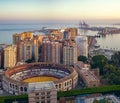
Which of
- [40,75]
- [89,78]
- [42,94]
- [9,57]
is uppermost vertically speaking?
[42,94]

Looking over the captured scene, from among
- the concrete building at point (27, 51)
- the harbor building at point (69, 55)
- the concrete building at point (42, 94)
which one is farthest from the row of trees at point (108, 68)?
the concrete building at point (42, 94)

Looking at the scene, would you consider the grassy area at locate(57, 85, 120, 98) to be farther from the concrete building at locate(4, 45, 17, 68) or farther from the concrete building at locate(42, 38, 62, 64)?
the concrete building at locate(4, 45, 17, 68)

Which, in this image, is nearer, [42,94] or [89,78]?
[42,94]

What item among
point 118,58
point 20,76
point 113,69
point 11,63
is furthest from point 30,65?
point 118,58

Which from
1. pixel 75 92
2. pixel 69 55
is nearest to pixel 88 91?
pixel 75 92

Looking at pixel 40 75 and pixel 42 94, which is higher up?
pixel 42 94

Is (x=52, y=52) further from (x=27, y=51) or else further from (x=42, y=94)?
(x=42, y=94)
